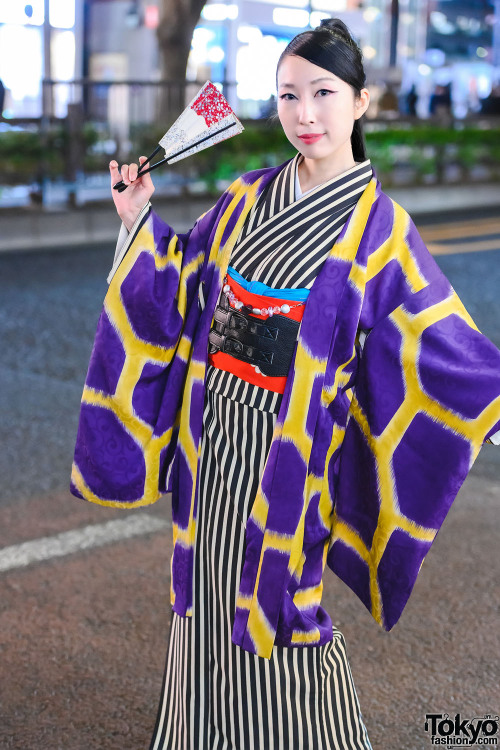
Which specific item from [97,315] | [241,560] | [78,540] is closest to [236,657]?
[241,560]

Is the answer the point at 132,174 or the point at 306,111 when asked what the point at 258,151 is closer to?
the point at 132,174

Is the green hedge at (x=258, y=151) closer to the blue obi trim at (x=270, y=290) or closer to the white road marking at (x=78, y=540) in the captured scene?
the white road marking at (x=78, y=540)

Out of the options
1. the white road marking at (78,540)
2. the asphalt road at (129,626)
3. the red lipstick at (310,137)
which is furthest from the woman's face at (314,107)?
the white road marking at (78,540)

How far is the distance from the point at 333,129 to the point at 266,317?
405mm

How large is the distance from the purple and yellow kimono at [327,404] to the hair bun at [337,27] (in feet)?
1.04

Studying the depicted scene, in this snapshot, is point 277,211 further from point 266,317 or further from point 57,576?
point 57,576

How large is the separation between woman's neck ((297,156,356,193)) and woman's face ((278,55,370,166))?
0.03 m

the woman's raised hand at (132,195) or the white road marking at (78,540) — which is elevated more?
the woman's raised hand at (132,195)

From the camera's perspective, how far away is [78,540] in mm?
3590

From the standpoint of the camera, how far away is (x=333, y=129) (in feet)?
6.33

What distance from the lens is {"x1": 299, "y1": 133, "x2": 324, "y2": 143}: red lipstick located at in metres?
1.93

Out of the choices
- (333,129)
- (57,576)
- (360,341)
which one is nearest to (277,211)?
(333,129)

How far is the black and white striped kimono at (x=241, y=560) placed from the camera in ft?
6.39

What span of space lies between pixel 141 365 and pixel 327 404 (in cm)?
45
